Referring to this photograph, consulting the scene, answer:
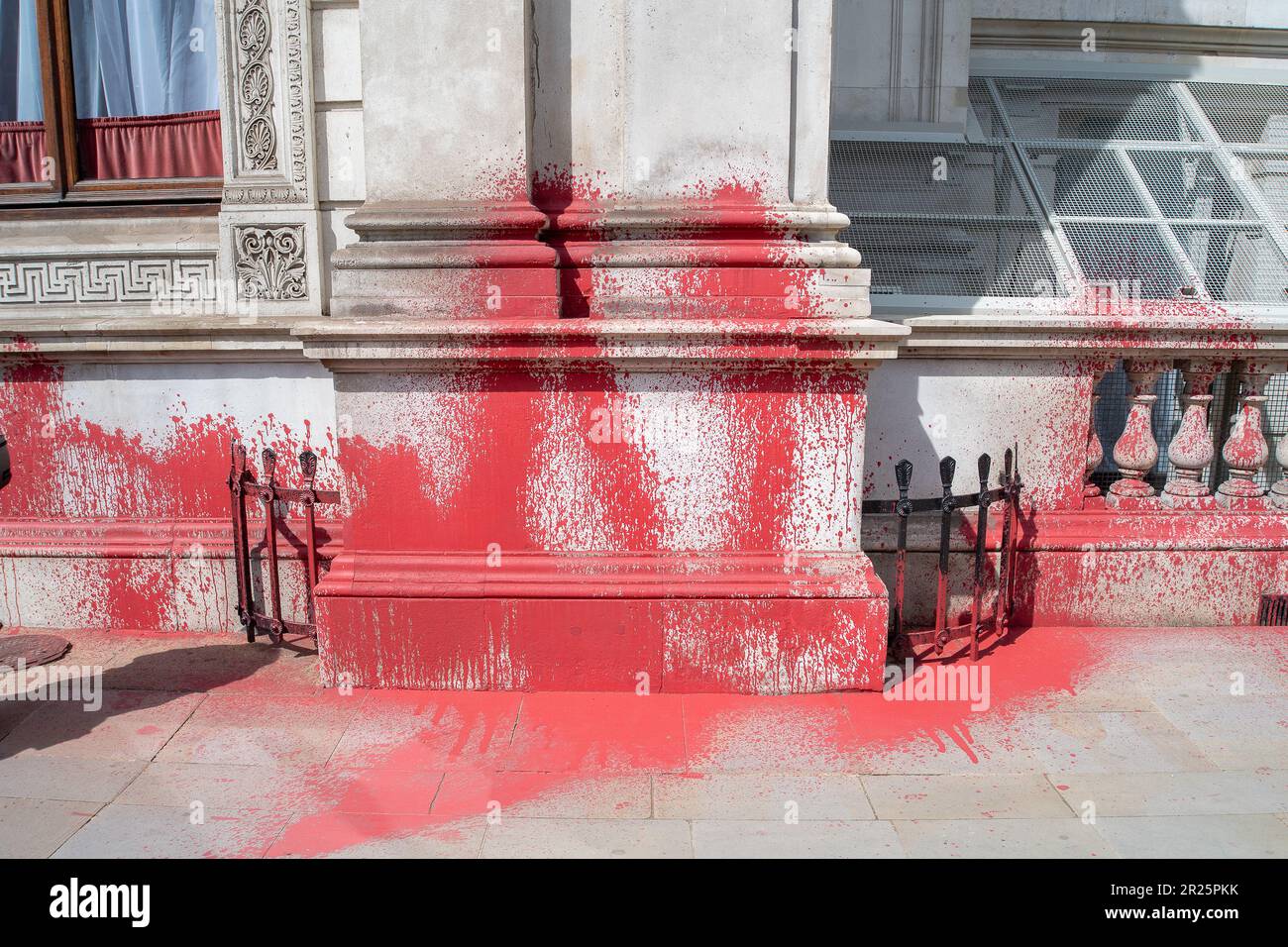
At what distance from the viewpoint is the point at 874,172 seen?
6957 millimetres

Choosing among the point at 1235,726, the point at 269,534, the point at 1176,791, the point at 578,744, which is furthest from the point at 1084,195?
the point at 269,534

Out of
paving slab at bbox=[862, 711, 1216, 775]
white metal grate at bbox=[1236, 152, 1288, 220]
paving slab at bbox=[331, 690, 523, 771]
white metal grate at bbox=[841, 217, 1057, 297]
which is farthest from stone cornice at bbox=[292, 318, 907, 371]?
white metal grate at bbox=[1236, 152, 1288, 220]

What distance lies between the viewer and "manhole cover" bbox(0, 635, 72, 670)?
537cm

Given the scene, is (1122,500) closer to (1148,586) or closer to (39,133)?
(1148,586)

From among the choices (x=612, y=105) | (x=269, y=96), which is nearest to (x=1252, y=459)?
(x=612, y=105)

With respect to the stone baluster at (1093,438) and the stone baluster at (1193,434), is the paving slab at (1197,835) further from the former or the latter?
the stone baluster at (1193,434)

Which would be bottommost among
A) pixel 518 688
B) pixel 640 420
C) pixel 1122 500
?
pixel 518 688

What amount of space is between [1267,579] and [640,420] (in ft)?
12.1

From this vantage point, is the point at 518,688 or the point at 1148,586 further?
the point at 1148,586

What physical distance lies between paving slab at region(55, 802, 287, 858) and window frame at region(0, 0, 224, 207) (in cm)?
355

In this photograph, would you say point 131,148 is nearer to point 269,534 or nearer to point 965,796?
point 269,534

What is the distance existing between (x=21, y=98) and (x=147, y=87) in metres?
0.78

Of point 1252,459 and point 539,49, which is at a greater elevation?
point 539,49

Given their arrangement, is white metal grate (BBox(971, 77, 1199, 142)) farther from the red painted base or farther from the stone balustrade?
the red painted base
